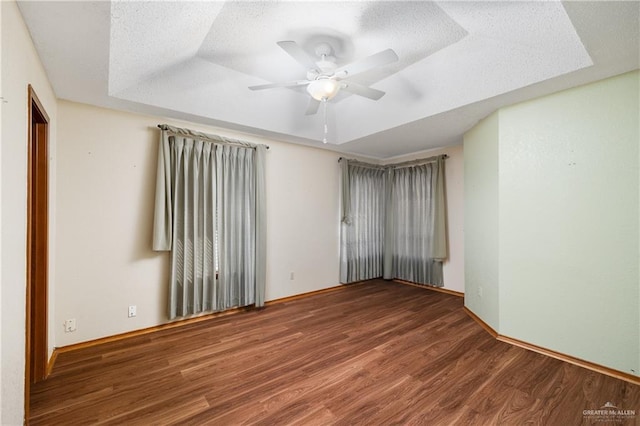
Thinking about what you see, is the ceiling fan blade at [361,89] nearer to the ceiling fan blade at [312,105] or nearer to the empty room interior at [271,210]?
the empty room interior at [271,210]

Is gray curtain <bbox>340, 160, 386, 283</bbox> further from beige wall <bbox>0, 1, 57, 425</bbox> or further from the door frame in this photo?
beige wall <bbox>0, 1, 57, 425</bbox>

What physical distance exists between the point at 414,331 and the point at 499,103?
247 cm

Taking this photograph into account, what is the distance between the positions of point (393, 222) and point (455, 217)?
106 centimetres

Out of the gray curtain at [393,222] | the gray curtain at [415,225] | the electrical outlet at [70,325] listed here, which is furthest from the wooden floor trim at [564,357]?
the electrical outlet at [70,325]

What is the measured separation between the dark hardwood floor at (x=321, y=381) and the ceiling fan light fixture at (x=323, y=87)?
226 cm

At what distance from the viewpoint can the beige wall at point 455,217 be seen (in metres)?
4.11

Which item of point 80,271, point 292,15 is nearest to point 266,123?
point 292,15

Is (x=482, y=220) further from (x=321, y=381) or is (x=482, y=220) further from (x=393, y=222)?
(x=321, y=381)

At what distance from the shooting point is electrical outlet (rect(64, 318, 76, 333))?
8.03ft

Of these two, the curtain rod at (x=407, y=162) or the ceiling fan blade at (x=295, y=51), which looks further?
the curtain rod at (x=407, y=162)

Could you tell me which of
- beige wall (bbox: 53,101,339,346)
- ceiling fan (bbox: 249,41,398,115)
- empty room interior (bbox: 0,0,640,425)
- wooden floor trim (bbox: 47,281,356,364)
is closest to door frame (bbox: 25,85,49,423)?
empty room interior (bbox: 0,0,640,425)

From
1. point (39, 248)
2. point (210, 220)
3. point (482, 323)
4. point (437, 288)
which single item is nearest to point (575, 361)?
point (482, 323)

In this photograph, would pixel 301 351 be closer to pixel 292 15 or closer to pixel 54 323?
pixel 54 323

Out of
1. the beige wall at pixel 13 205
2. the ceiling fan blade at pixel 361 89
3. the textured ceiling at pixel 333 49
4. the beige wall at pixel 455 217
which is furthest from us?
the beige wall at pixel 455 217
